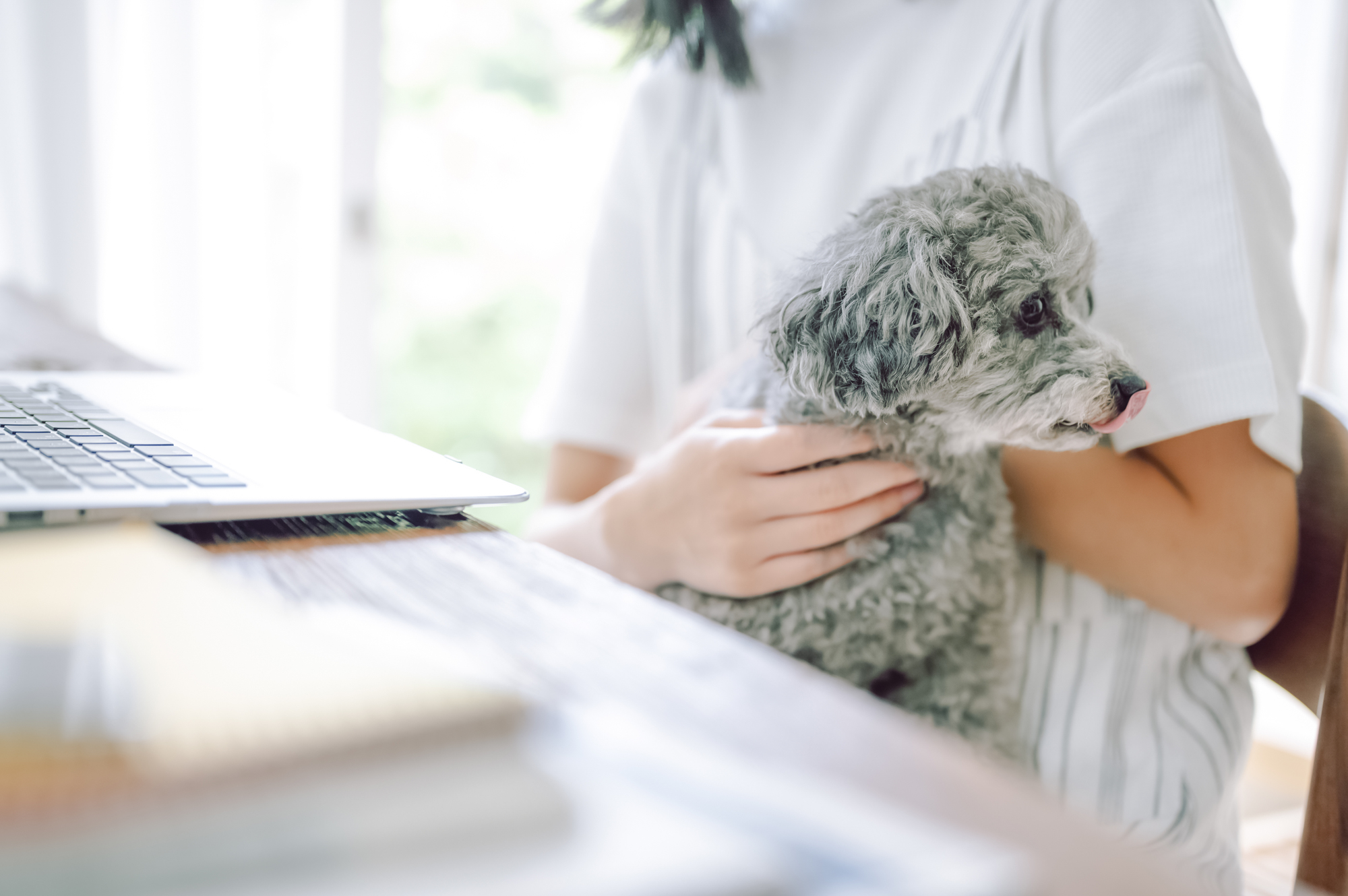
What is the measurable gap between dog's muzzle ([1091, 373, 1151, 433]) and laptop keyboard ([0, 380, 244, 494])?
0.61 meters

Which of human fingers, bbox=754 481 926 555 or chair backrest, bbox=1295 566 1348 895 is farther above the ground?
human fingers, bbox=754 481 926 555

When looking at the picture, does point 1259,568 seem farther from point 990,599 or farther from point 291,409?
point 291,409

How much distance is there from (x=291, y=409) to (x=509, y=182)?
12.2 ft

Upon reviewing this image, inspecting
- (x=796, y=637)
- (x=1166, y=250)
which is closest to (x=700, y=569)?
(x=796, y=637)

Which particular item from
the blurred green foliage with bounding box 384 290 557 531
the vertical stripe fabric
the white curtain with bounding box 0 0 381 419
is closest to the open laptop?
the vertical stripe fabric

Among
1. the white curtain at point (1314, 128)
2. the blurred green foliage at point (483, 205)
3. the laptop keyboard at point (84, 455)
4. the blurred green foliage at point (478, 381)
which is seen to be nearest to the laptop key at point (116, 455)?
the laptop keyboard at point (84, 455)

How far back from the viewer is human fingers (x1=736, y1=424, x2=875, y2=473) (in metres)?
0.73

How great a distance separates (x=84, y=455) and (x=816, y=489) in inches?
19.3

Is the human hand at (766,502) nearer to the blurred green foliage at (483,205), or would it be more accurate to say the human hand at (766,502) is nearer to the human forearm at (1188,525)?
the human forearm at (1188,525)

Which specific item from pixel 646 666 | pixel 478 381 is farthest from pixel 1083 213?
pixel 478 381

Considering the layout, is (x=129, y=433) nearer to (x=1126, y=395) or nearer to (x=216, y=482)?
(x=216, y=482)

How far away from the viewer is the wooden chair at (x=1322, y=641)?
576 millimetres

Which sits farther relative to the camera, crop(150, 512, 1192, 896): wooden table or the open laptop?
the open laptop

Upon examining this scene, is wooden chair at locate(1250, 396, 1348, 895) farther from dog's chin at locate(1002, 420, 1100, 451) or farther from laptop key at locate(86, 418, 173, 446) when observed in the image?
laptop key at locate(86, 418, 173, 446)
